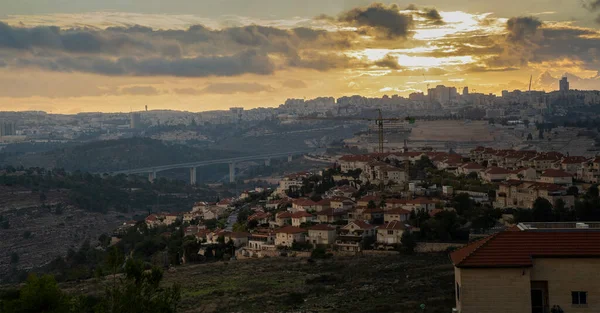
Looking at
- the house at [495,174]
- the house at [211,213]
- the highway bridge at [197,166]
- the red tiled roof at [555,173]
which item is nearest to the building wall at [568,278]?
the red tiled roof at [555,173]

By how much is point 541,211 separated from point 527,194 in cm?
356

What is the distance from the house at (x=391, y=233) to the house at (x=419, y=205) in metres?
2.79

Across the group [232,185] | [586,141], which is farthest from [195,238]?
[232,185]

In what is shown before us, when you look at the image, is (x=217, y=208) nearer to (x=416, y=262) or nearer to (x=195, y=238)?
(x=195, y=238)

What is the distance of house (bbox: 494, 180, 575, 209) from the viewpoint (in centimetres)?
3462

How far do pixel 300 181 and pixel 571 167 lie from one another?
55.4 feet

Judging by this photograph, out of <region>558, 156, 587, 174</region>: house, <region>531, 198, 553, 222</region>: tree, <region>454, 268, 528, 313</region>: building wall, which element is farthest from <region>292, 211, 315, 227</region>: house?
<region>454, 268, 528, 313</region>: building wall

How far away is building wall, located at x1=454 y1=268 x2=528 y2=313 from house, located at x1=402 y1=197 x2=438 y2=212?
83.3 feet

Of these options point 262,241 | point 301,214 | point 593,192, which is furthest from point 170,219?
point 593,192

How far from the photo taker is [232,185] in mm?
96688

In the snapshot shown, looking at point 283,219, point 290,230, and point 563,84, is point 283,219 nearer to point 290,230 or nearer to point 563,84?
point 290,230

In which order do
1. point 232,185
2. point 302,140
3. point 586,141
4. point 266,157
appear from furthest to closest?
point 302,140 → point 266,157 → point 232,185 → point 586,141

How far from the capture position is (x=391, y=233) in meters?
32.6

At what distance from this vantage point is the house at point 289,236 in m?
34.5
